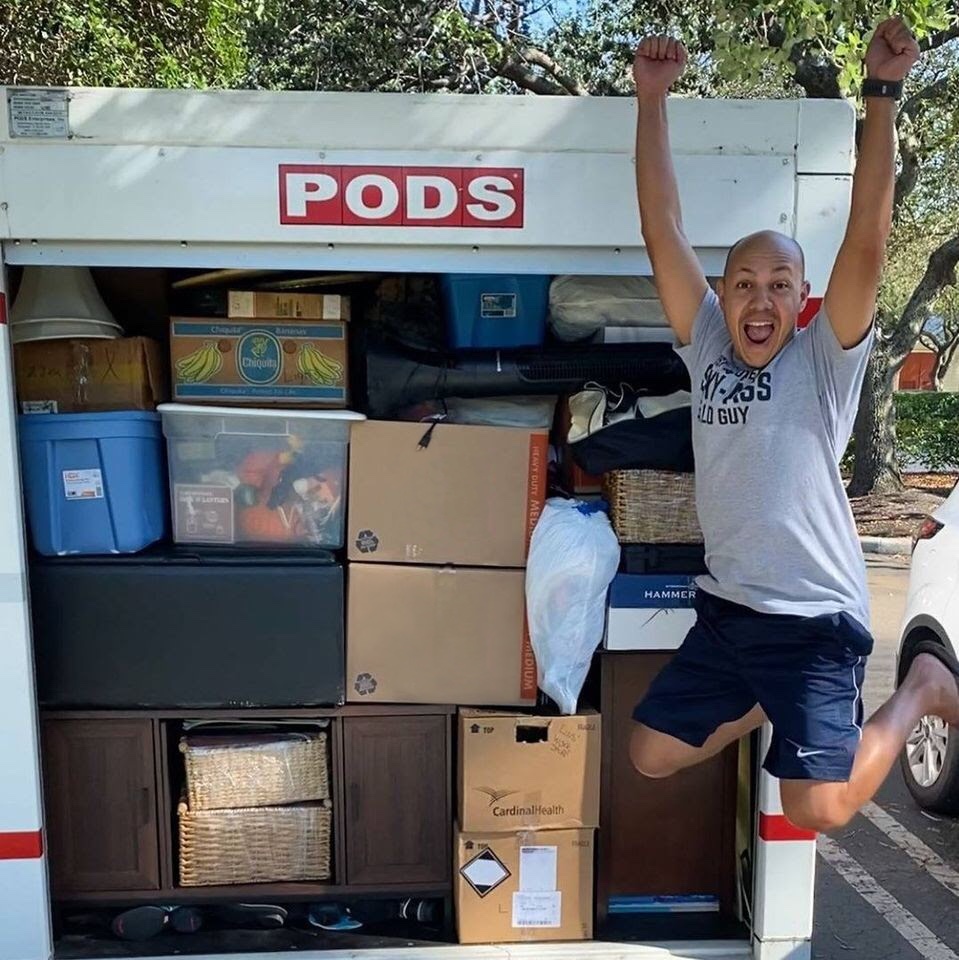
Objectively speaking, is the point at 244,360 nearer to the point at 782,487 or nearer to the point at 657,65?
the point at 657,65

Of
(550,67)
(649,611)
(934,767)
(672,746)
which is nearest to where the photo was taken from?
(672,746)

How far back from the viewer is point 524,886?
3.04 meters

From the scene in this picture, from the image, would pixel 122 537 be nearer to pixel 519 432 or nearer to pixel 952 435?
pixel 519 432

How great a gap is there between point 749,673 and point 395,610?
3.48 feet

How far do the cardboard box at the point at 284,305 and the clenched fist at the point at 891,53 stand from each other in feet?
5.20

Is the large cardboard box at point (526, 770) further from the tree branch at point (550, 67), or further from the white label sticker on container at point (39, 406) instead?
the tree branch at point (550, 67)

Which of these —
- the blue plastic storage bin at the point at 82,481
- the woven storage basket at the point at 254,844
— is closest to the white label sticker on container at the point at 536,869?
the woven storage basket at the point at 254,844

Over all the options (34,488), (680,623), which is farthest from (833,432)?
(34,488)

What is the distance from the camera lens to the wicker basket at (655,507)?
9.84 ft

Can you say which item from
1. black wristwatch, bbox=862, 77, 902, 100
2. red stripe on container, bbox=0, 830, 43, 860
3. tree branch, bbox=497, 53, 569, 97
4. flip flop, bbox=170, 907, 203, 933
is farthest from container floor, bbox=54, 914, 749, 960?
tree branch, bbox=497, 53, 569, 97

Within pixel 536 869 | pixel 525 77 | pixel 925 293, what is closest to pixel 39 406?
pixel 536 869

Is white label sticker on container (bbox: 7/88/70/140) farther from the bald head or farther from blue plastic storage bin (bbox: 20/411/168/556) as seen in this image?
the bald head

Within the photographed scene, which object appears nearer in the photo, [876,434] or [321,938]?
[321,938]

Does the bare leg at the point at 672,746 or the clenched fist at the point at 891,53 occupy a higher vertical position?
the clenched fist at the point at 891,53
